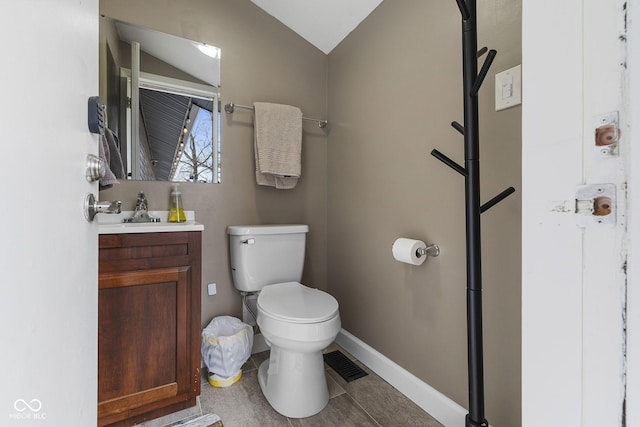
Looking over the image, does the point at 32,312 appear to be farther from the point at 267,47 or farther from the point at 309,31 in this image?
the point at 309,31

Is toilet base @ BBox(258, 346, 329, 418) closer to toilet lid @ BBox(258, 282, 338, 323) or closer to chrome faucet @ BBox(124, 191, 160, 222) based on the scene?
toilet lid @ BBox(258, 282, 338, 323)

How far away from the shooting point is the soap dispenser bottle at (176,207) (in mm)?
1584

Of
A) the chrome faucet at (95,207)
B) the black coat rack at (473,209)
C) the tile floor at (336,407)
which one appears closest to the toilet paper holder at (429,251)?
the black coat rack at (473,209)

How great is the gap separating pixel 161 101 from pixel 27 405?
1668 mm

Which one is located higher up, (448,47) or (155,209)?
(448,47)

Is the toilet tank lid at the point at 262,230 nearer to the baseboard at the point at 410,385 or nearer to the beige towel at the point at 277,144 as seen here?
the beige towel at the point at 277,144

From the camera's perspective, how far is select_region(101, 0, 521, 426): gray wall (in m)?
1.04

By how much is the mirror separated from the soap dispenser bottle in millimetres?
109

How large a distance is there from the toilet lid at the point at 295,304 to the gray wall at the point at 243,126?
413 millimetres

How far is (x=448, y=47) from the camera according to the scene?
122cm

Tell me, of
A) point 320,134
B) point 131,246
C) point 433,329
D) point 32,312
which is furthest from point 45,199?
point 320,134

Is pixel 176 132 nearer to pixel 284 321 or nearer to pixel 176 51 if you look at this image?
pixel 176 51

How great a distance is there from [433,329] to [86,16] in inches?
61.6

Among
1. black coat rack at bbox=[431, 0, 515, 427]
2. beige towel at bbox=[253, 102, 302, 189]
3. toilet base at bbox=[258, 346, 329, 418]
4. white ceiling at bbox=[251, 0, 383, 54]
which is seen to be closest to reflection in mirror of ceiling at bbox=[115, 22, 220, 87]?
beige towel at bbox=[253, 102, 302, 189]
